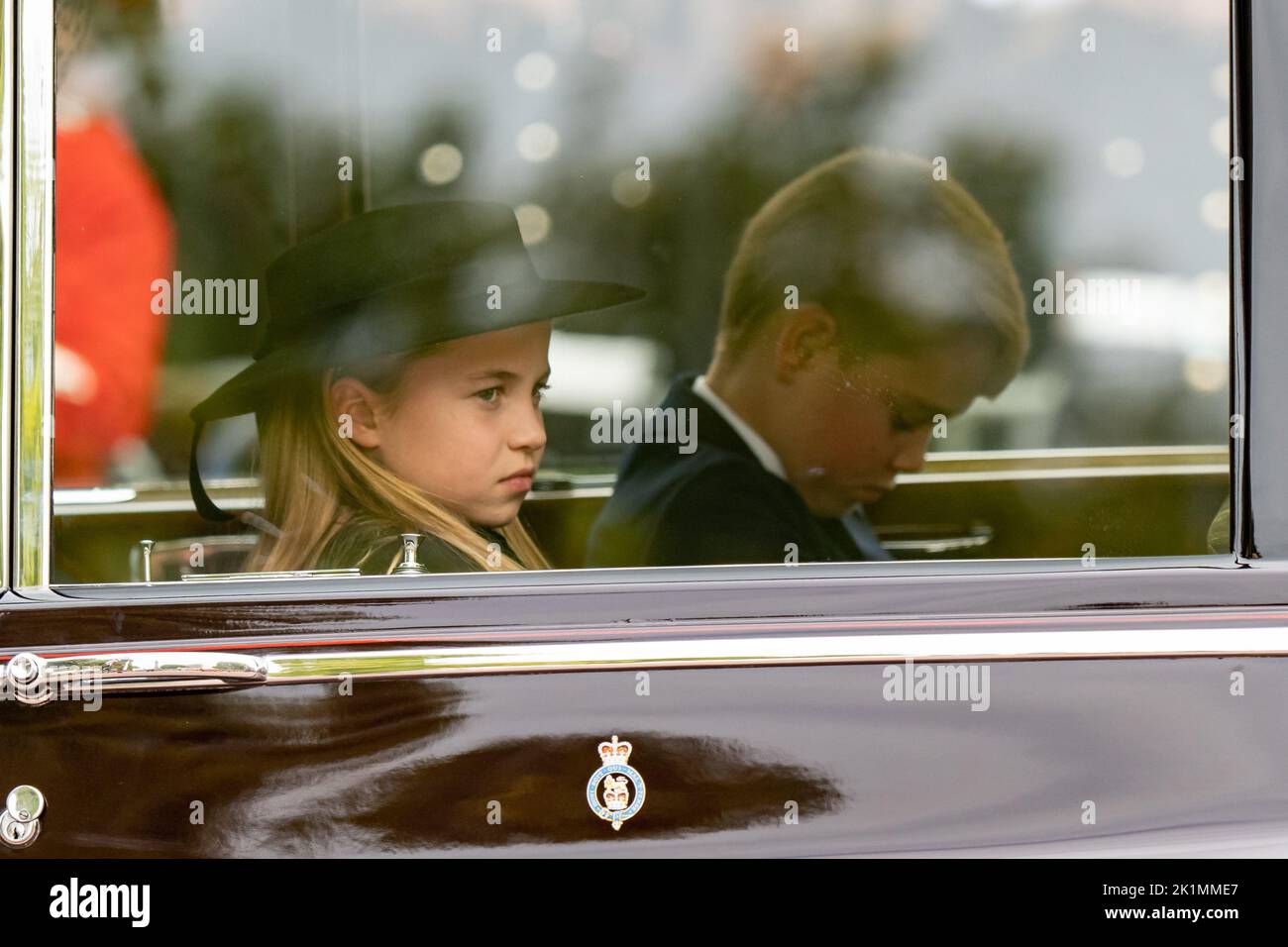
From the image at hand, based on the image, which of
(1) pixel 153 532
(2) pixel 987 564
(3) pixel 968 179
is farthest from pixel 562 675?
(3) pixel 968 179

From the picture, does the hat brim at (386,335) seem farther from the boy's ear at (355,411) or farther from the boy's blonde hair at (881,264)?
the boy's blonde hair at (881,264)

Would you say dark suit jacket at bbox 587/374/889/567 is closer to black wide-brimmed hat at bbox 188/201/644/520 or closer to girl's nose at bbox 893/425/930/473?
girl's nose at bbox 893/425/930/473

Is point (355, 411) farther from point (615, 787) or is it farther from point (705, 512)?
point (615, 787)

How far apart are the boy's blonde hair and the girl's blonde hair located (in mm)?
780

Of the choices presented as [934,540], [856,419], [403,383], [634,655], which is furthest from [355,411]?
[934,540]

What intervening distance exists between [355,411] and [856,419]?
960 mm

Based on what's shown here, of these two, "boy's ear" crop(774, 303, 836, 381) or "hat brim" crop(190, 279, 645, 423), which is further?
"boy's ear" crop(774, 303, 836, 381)

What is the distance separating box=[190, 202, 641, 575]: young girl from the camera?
187cm

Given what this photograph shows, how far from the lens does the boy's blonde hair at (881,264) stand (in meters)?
2.45

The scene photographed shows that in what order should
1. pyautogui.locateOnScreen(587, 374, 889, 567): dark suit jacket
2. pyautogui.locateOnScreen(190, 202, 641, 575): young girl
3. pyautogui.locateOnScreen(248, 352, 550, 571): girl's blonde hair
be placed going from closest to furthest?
pyautogui.locateOnScreen(248, 352, 550, 571): girl's blonde hair < pyautogui.locateOnScreen(190, 202, 641, 575): young girl < pyautogui.locateOnScreen(587, 374, 889, 567): dark suit jacket

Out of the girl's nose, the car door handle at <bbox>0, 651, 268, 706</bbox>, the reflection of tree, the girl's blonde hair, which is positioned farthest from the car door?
the girl's nose

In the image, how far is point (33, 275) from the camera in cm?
137

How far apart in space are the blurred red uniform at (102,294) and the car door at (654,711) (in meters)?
0.09

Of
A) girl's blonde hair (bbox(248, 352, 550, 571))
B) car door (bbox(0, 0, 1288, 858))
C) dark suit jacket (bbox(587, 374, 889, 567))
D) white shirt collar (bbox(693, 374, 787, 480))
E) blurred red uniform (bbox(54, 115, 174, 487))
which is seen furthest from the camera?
white shirt collar (bbox(693, 374, 787, 480))
